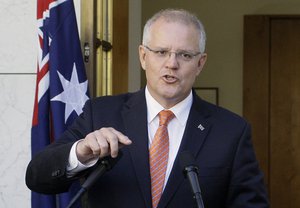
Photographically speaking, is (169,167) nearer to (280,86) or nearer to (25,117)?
(25,117)

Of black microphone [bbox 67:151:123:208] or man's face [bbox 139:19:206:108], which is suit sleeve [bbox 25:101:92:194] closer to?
black microphone [bbox 67:151:123:208]

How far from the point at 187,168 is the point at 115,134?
21cm

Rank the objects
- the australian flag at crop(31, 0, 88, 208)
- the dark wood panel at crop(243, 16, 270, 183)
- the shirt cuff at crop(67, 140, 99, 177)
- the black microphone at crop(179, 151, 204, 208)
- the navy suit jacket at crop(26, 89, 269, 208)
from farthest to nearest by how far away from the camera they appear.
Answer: the dark wood panel at crop(243, 16, 270, 183) < the australian flag at crop(31, 0, 88, 208) < the navy suit jacket at crop(26, 89, 269, 208) < the shirt cuff at crop(67, 140, 99, 177) < the black microphone at crop(179, 151, 204, 208)

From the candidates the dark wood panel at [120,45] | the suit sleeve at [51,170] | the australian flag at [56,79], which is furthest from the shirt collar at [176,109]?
the dark wood panel at [120,45]

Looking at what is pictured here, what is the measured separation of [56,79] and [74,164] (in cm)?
113

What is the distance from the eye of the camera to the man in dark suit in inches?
74.6

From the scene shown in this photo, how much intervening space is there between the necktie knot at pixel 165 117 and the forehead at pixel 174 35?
0.24m

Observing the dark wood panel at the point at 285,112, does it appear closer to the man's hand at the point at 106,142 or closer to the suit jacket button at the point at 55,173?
the suit jacket button at the point at 55,173

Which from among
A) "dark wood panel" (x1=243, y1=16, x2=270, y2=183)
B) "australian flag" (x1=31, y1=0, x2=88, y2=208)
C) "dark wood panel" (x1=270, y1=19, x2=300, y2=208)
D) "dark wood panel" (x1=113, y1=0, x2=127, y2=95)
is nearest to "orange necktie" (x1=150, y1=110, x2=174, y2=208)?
"australian flag" (x1=31, y1=0, x2=88, y2=208)

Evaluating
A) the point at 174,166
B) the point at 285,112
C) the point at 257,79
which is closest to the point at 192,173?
the point at 174,166

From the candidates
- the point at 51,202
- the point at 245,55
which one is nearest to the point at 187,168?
the point at 51,202

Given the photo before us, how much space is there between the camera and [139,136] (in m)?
1.99

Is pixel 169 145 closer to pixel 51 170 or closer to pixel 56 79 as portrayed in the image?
pixel 51 170

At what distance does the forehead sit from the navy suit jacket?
0.25 metres
